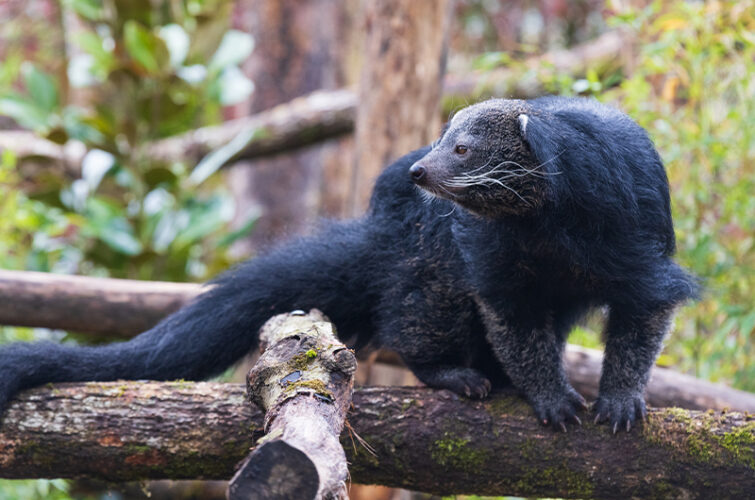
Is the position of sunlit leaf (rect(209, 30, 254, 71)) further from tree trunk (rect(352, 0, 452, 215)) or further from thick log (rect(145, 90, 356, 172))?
tree trunk (rect(352, 0, 452, 215))

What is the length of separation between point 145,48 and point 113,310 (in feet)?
6.18

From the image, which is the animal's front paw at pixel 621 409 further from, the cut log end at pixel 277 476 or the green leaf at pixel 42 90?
the green leaf at pixel 42 90

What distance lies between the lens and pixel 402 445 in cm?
233

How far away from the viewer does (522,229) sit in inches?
93.6

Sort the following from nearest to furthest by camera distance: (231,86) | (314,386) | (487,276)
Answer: (314,386), (487,276), (231,86)

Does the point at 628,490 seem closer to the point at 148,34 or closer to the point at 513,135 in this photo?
the point at 513,135

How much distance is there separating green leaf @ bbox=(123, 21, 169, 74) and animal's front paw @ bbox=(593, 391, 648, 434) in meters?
3.52

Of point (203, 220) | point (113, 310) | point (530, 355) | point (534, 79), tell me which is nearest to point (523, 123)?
point (530, 355)

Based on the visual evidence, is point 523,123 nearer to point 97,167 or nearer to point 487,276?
point 487,276

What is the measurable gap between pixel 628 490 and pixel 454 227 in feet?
3.31

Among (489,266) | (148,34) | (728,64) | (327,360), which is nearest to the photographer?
(327,360)

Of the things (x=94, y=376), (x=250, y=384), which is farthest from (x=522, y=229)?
(x=94, y=376)

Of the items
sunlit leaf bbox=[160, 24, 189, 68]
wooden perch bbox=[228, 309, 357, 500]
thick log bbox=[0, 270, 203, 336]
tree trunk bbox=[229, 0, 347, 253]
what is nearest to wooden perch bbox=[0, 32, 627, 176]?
sunlit leaf bbox=[160, 24, 189, 68]

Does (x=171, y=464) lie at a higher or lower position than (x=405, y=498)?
higher
